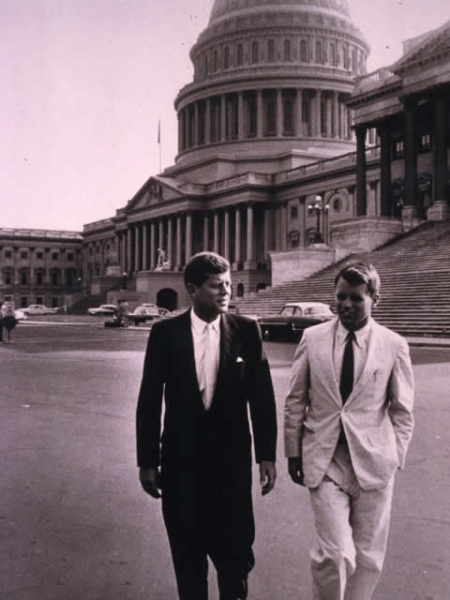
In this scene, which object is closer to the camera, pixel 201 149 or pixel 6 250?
pixel 201 149

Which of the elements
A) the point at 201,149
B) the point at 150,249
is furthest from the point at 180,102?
the point at 150,249

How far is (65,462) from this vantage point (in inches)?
328

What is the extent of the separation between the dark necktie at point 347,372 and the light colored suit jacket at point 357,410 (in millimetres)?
41

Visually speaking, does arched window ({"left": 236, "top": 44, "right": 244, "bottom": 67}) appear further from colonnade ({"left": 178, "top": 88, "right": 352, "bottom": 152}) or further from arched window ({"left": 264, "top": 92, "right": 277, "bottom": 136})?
arched window ({"left": 264, "top": 92, "right": 277, "bottom": 136})

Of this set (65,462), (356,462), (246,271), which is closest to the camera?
(356,462)

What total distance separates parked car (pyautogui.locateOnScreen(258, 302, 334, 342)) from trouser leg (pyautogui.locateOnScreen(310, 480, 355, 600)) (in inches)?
972

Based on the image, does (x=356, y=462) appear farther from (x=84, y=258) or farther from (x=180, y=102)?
(x=84, y=258)

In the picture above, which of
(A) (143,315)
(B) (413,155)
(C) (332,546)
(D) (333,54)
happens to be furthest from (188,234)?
(C) (332,546)

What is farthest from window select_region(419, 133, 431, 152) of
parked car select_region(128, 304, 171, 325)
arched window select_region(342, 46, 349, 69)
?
arched window select_region(342, 46, 349, 69)

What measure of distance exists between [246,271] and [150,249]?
2101cm

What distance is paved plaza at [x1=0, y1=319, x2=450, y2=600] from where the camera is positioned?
485 centimetres

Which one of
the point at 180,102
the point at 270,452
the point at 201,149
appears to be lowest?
the point at 270,452

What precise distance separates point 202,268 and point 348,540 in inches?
62.3

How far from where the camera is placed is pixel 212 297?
4402 millimetres
